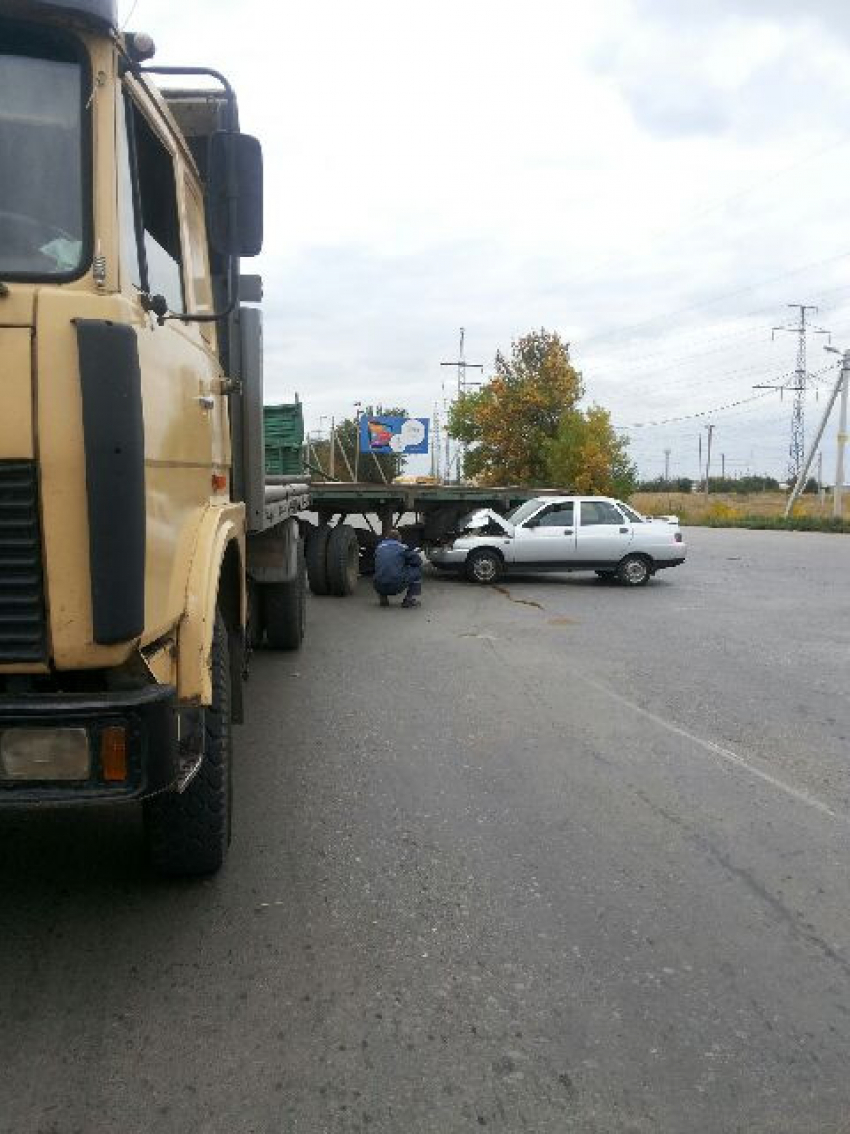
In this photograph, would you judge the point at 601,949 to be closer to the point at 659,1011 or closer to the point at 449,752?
the point at 659,1011

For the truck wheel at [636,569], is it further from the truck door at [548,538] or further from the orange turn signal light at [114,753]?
the orange turn signal light at [114,753]

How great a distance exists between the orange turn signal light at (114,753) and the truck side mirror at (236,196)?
5.29 feet

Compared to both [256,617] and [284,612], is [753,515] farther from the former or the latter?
[256,617]

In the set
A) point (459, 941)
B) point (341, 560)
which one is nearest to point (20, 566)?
point (459, 941)

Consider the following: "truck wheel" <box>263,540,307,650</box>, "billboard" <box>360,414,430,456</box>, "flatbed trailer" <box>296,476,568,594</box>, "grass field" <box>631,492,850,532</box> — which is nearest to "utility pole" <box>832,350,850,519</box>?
"grass field" <box>631,492,850,532</box>

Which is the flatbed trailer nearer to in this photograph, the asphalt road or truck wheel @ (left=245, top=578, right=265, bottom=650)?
truck wheel @ (left=245, top=578, right=265, bottom=650)

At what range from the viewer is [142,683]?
9.62 feet

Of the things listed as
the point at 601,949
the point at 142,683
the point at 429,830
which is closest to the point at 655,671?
the point at 429,830

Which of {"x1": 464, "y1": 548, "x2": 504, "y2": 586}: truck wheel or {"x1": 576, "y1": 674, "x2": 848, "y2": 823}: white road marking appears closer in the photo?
{"x1": 576, "y1": 674, "x2": 848, "y2": 823}: white road marking

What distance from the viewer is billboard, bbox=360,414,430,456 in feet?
95.5

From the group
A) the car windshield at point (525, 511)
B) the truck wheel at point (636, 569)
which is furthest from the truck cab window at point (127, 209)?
the truck wheel at point (636, 569)

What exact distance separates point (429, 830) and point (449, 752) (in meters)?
1.39

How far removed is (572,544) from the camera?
1684cm

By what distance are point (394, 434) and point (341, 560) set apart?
17031 mm
